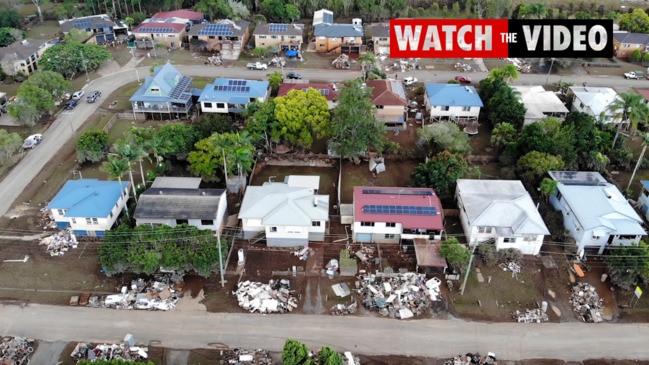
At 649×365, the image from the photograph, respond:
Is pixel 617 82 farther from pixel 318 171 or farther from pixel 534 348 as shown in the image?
pixel 534 348

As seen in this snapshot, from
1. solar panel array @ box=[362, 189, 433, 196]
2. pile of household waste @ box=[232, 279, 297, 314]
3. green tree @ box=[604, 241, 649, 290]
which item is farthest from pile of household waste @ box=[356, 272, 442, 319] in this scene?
green tree @ box=[604, 241, 649, 290]

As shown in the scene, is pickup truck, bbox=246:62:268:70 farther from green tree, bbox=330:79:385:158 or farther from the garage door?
the garage door

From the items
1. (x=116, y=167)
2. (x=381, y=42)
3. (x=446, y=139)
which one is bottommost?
(x=446, y=139)

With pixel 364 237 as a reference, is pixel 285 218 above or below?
above

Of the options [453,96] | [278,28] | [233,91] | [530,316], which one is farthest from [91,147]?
[530,316]

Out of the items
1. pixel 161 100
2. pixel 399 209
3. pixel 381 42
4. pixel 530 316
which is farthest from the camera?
pixel 381 42

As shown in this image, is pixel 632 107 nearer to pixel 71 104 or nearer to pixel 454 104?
pixel 454 104

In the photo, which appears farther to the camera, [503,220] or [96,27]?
[96,27]
